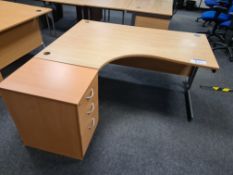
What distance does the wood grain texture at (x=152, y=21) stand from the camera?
251cm

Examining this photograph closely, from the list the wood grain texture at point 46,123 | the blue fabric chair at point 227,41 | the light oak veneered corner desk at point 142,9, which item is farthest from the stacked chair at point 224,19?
the wood grain texture at point 46,123

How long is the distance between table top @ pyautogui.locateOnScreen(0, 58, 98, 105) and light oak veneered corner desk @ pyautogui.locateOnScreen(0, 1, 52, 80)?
0.84 meters

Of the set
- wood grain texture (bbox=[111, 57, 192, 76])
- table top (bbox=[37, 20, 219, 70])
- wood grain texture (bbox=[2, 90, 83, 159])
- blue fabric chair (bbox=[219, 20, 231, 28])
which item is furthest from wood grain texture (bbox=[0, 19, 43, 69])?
blue fabric chair (bbox=[219, 20, 231, 28])

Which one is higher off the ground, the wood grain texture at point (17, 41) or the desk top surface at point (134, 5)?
the desk top surface at point (134, 5)

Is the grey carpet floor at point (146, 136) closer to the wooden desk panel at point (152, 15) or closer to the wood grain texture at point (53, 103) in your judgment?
the wood grain texture at point (53, 103)

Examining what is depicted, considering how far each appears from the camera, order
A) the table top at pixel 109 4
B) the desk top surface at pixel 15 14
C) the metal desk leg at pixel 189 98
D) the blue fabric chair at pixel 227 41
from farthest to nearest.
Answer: the blue fabric chair at pixel 227 41 → the table top at pixel 109 4 → the metal desk leg at pixel 189 98 → the desk top surface at pixel 15 14

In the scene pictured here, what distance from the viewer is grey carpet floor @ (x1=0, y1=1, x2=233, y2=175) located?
1.42m

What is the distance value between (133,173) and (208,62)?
3.69 ft

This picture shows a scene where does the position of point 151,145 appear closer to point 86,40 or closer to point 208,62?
point 208,62

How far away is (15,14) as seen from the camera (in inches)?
79.5

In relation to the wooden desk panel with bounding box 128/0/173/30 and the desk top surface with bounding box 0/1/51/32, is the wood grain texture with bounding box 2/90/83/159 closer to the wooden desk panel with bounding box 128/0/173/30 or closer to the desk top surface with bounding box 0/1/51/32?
the desk top surface with bounding box 0/1/51/32

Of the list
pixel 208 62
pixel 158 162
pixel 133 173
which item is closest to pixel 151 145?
pixel 158 162

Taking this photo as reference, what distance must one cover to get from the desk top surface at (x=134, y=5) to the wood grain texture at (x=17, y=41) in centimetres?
85

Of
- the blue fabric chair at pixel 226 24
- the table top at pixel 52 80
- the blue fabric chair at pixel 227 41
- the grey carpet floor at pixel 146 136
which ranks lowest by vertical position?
the grey carpet floor at pixel 146 136
